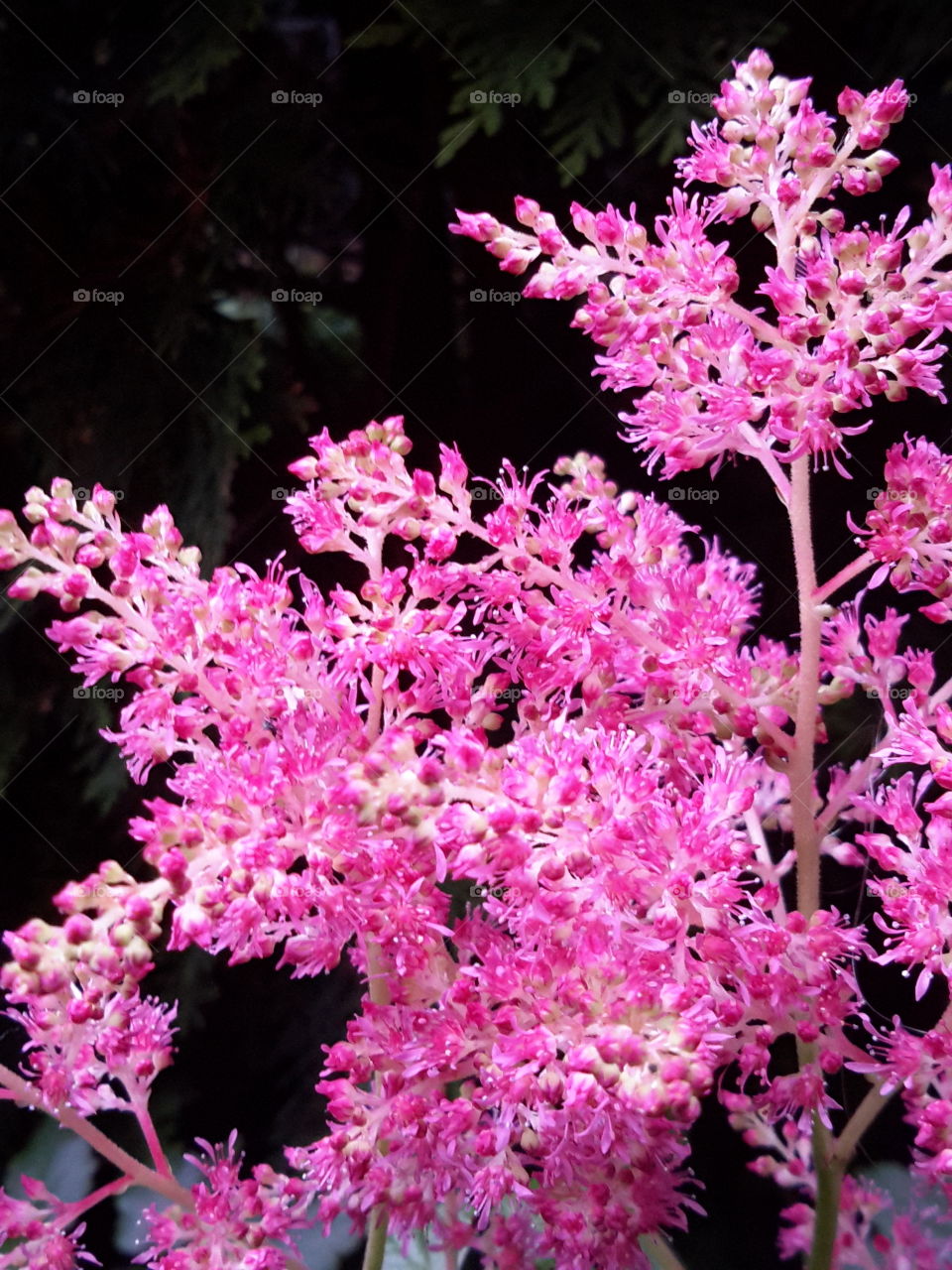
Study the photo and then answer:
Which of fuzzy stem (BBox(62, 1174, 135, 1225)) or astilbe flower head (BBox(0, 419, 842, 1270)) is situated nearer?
astilbe flower head (BBox(0, 419, 842, 1270))

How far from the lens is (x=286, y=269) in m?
1.04

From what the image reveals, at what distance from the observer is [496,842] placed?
20.2 inches

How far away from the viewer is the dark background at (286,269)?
95 cm

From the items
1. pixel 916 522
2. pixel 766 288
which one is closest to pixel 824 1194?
pixel 916 522

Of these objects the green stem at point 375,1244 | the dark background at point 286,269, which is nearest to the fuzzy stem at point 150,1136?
the green stem at point 375,1244

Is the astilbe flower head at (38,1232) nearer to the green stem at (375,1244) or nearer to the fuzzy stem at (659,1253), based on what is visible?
the green stem at (375,1244)

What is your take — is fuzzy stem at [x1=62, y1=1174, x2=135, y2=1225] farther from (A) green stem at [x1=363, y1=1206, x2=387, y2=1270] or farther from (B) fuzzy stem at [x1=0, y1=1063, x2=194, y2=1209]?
(A) green stem at [x1=363, y1=1206, x2=387, y2=1270]

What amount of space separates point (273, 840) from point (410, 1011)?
14 centimetres

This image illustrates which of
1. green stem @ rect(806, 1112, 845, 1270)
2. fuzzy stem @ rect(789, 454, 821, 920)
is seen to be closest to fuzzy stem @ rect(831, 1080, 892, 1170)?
green stem @ rect(806, 1112, 845, 1270)

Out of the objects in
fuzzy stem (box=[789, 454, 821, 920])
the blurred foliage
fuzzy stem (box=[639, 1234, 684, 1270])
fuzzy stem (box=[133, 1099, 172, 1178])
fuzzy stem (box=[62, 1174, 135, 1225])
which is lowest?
fuzzy stem (box=[62, 1174, 135, 1225])

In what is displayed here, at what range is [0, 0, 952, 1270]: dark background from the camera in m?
0.95

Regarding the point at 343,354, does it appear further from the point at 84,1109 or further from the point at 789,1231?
the point at 789,1231

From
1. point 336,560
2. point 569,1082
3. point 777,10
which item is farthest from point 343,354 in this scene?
point 569,1082

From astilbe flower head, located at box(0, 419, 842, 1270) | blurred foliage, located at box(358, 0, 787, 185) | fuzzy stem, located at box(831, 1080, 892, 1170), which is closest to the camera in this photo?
astilbe flower head, located at box(0, 419, 842, 1270)
